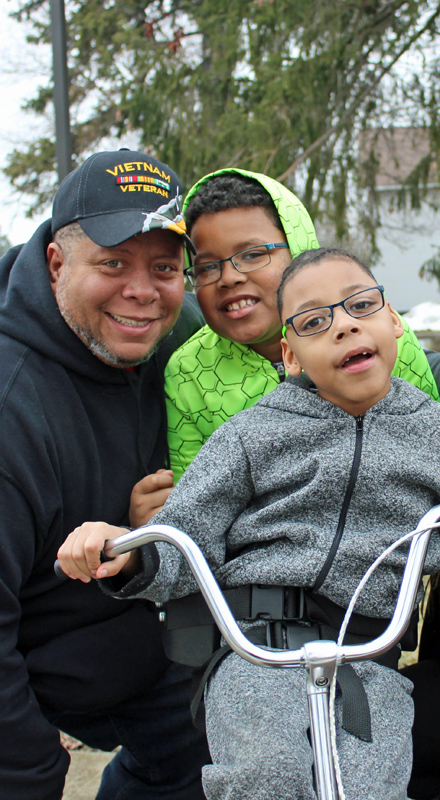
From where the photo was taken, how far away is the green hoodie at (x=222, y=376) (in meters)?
2.27

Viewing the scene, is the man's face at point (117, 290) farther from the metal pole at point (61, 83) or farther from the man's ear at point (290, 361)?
the metal pole at point (61, 83)

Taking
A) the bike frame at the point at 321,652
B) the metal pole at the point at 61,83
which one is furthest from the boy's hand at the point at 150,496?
the metal pole at the point at 61,83

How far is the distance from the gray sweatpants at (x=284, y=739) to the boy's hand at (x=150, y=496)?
608 millimetres

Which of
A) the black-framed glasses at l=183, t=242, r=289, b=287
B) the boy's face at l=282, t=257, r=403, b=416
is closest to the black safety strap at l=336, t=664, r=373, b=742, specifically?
the boy's face at l=282, t=257, r=403, b=416

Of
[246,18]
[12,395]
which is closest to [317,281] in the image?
[12,395]

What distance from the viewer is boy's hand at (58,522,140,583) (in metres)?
1.44

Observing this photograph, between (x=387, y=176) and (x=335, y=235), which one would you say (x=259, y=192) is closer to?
(x=335, y=235)

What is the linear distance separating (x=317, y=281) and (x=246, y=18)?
5423 millimetres

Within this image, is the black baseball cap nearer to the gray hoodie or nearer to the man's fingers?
the gray hoodie

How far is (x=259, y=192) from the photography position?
2.44 m

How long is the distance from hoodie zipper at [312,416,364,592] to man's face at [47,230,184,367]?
0.83 meters

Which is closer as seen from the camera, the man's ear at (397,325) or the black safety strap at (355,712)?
the black safety strap at (355,712)

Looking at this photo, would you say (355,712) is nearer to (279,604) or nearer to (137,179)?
(279,604)

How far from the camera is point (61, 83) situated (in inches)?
178
